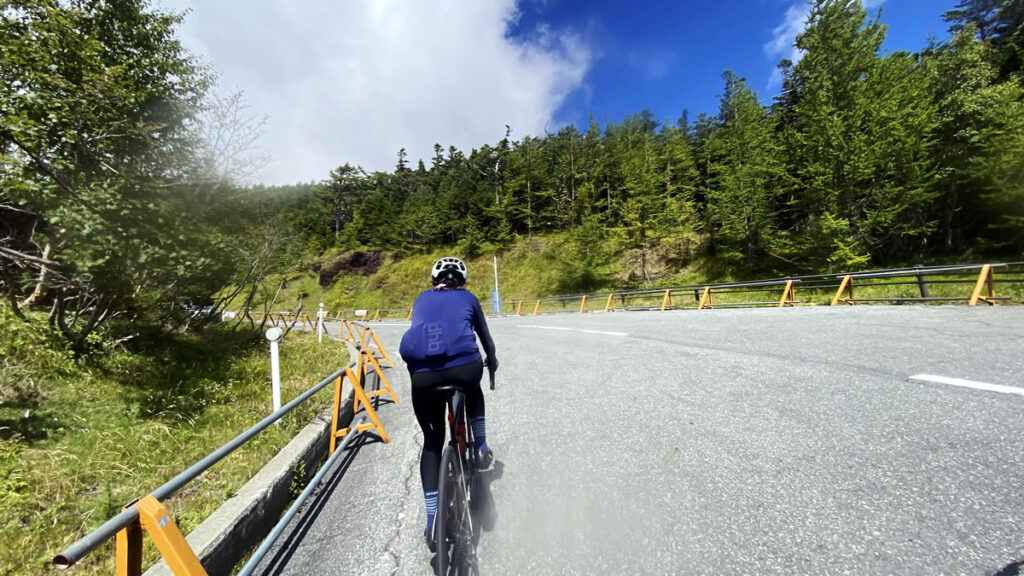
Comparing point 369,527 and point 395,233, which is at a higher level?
point 395,233

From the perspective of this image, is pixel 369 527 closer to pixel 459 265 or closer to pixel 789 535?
pixel 459 265

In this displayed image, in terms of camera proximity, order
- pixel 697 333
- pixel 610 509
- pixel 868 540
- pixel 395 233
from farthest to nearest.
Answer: pixel 395 233 → pixel 697 333 → pixel 610 509 → pixel 868 540

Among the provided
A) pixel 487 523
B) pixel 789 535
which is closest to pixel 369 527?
pixel 487 523

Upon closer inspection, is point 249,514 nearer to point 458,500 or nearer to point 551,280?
point 458,500

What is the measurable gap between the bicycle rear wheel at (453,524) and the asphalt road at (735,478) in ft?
0.69

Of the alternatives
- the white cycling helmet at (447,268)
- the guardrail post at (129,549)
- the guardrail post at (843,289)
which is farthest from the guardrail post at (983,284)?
the guardrail post at (129,549)

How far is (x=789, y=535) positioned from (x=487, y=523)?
1927mm

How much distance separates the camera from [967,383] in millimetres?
4094

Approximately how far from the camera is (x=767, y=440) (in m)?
3.49

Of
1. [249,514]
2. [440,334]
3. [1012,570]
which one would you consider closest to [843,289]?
[1012,570]

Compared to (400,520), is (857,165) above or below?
above

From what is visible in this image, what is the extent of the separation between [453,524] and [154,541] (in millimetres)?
1393

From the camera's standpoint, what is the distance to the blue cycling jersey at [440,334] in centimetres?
262

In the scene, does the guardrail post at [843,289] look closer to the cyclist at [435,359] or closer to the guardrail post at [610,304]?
the guardrail post at [610,304]
